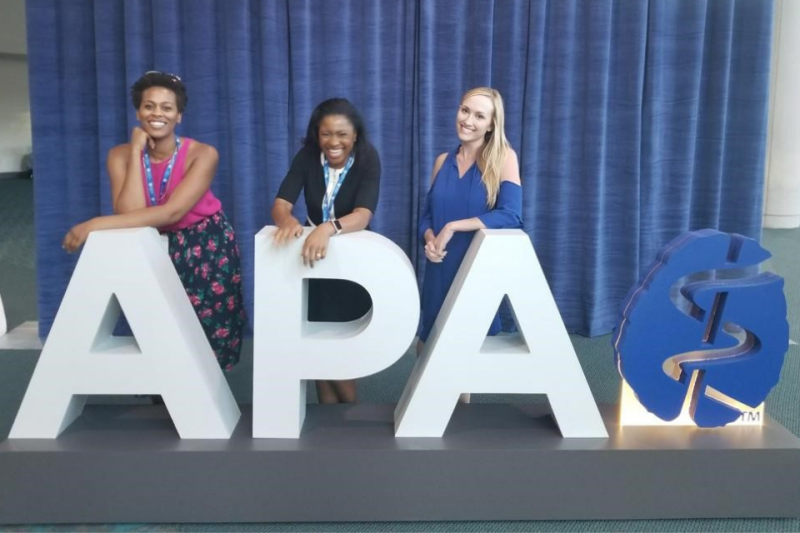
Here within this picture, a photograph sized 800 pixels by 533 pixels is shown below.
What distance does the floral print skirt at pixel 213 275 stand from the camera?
2102 mm

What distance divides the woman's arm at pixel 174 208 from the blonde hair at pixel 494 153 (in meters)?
0.77

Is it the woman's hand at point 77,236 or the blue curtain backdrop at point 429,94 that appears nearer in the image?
Result: the woman's hand at point 77,236

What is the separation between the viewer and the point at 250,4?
3.38 meters

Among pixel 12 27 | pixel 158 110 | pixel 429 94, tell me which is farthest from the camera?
pixel 12 27

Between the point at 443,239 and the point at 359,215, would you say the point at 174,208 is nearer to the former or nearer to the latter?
the point at 359,215

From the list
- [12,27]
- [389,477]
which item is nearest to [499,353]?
[389,477]

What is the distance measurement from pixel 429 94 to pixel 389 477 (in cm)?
213

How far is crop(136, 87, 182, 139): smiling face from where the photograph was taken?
1916 mm

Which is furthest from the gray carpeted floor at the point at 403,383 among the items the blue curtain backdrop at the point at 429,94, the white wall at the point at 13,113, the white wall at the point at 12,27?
the white wall at the point at 13,113

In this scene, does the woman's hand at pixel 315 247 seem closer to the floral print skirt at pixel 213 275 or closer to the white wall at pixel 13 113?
the floral print skirt at pixel 213 275

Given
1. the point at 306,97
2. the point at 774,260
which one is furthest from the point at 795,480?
the point at 774,260

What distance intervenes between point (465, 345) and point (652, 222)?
2249 millimetres

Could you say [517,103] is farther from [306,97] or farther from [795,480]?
[795,480]

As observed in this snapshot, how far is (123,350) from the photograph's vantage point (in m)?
1.78
